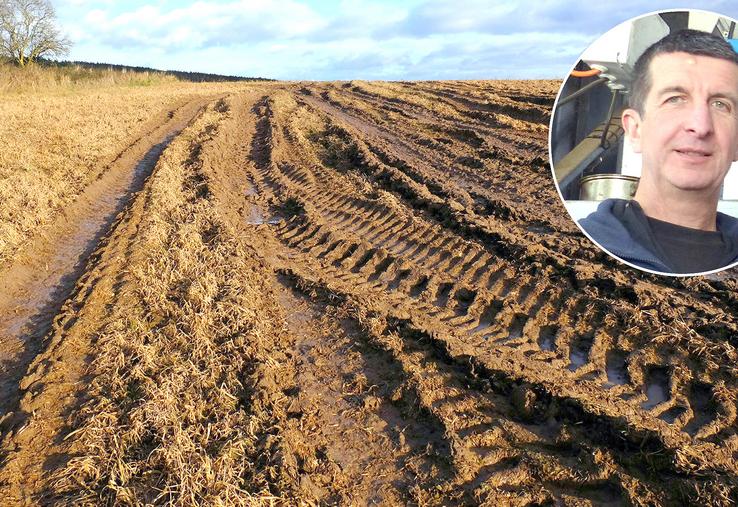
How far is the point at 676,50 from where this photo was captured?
1.81m

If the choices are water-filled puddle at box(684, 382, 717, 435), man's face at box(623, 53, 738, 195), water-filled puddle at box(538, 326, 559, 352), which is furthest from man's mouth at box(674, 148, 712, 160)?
water-filled puddle at box(538, 326, 559, 352)

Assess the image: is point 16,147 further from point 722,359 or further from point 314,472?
point 722,359

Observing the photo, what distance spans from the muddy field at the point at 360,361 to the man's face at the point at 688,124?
2.30 meters

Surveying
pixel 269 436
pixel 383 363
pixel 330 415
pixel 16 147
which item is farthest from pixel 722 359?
pixel 16 147

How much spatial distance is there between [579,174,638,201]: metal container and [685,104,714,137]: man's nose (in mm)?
228

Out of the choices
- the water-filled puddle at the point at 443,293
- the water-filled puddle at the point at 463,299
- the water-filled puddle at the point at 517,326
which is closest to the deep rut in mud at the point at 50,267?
the water-filled puddle at the point at 443,293

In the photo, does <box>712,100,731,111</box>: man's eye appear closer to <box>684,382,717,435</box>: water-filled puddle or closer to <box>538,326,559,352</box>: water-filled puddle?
<box>684,382,717,435</box>: water-filled puddle

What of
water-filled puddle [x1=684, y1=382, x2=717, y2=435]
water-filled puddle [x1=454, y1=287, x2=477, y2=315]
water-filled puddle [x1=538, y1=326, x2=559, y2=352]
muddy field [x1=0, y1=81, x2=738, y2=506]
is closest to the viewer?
muddy field [x1=0, y1=81, x2=738, y2=506]

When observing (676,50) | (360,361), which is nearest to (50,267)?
(360,361)

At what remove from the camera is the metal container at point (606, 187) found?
1.93 meters

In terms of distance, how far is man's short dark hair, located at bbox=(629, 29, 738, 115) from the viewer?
174 cm

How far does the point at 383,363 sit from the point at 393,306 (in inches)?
39.8

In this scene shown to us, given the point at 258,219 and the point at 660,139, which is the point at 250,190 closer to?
the point at 258,219

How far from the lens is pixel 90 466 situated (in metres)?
3.60
